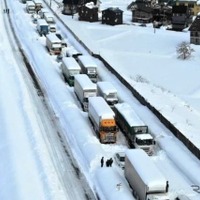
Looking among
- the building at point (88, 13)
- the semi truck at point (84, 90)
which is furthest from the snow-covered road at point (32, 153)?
the building at point (88, 13)

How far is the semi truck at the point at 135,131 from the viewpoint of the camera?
38.2m

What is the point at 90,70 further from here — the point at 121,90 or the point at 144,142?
the point at 144,142

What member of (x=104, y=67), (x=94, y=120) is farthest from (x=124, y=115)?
(x=104, y=67)

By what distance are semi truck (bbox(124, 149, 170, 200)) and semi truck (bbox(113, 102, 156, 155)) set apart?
4.61 m

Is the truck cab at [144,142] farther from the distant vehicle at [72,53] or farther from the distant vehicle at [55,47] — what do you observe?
the distant vehicle at [55,47]

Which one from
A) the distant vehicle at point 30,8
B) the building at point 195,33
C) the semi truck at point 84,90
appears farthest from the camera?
the distant vehicle at point 30,8

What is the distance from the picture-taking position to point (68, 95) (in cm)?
5231

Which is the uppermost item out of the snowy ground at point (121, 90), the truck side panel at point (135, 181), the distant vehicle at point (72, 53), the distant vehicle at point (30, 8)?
the distant vehicle at point (30, 8)

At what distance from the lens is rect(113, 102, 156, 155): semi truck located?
38.2 m

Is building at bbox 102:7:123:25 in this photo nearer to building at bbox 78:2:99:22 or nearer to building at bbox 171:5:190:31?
building at bbox 78:2:99:22

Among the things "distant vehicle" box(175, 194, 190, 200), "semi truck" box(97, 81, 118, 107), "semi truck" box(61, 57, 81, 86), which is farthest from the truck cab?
"semi truck" box(61, 57, 81, 86)

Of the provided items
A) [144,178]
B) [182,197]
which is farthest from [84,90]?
[182,197]

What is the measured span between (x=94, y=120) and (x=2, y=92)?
620 inches

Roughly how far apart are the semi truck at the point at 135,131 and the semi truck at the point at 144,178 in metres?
4.61
